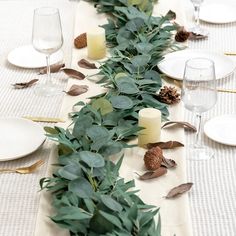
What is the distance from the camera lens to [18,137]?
1.47 meters

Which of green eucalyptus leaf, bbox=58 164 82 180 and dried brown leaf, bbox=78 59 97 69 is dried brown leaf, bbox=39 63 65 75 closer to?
dried brown leaf, bbox=78 59 97 69

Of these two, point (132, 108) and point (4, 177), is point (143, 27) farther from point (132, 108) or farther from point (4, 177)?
point (4, 177)

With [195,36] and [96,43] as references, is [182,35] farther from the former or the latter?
[96,43]

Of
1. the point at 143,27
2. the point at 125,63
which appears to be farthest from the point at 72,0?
the point at 125,63

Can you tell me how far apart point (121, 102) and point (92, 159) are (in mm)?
273

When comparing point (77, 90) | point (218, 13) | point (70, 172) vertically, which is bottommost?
point (218, 13)

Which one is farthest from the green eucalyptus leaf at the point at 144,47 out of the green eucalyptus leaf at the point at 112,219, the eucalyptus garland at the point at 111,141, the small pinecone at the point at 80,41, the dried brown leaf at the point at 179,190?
the green eucalyptus leaf at the point at 112,219

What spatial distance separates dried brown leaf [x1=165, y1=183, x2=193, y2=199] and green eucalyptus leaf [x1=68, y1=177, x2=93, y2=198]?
0.56 feet

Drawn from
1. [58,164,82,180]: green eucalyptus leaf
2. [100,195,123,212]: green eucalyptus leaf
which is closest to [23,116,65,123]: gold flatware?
[58,164,82,180]: green eucalyptus leaf

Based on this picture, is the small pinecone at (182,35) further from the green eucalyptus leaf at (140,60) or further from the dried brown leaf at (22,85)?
the dried brown leaf at (22,85)

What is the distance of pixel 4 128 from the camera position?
151 cm

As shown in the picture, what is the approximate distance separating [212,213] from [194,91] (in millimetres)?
268

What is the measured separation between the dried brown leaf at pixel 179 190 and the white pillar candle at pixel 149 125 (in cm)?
16

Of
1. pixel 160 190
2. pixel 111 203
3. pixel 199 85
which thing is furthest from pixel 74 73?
pixel 111 203
